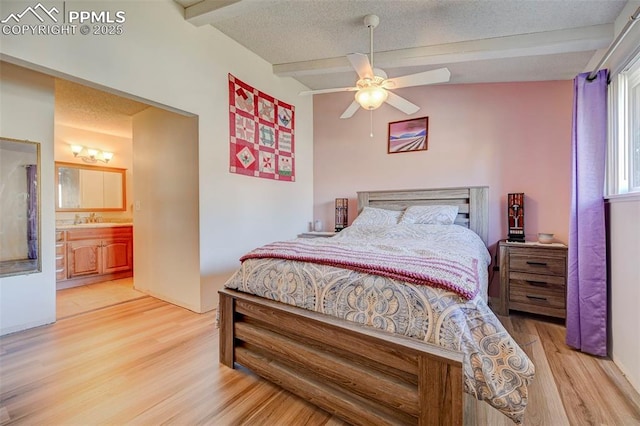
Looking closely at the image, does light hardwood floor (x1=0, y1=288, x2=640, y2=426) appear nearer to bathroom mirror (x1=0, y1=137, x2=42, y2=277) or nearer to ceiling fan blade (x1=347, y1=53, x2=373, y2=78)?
bathroom mirror (x1=0, y1=137, x2=42, y2=277)

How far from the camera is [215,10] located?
2.43 meters

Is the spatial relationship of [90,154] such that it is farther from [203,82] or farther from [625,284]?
[625,284]

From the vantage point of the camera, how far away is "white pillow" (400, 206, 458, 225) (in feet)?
10.0

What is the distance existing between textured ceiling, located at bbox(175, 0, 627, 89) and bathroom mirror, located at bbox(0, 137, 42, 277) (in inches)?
75.2

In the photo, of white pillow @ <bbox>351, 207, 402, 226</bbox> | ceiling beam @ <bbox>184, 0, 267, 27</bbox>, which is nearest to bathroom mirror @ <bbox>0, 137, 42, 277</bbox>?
ceiling beam @ <bbox>184, 0, 267, 27</bbox>

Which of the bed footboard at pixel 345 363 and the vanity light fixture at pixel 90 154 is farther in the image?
the vanity light fixture at pixel 90 154

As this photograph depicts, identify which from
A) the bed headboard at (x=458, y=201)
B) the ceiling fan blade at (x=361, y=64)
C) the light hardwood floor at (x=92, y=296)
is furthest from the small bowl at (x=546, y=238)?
the light hardwood floor at (x=92, y=296)

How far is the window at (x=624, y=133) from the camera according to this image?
1896 mm

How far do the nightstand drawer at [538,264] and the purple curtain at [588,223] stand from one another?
497 mm

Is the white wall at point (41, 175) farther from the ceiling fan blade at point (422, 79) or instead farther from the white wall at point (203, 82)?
the ceiling fan blade at point (422, 79)

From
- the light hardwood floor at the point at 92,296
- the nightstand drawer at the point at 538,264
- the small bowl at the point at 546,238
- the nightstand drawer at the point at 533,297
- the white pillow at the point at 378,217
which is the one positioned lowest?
the light hardwood floor at the point at 92,296

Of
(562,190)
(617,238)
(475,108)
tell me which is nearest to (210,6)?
(475,108)

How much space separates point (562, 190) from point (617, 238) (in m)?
1.17

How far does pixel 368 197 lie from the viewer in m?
3.87
